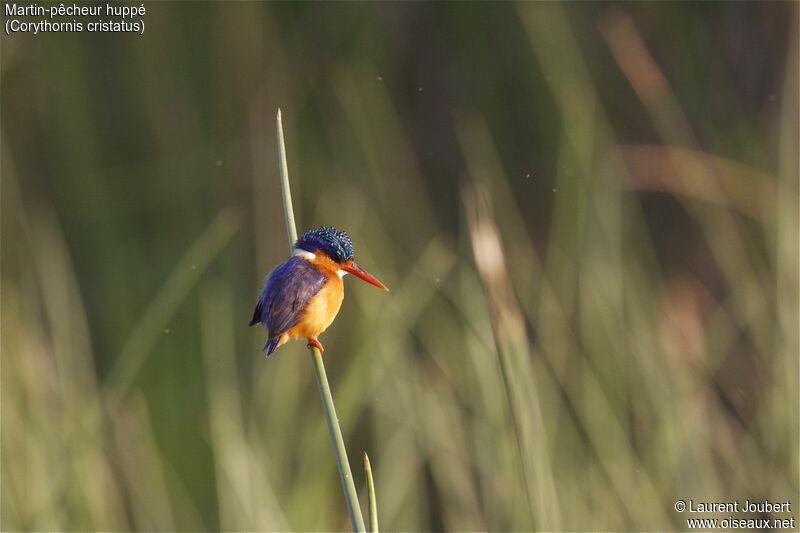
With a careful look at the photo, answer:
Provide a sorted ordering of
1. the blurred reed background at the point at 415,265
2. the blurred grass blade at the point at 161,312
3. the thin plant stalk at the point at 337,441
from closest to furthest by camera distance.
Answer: the thin plant stalk at the point at 337,441 → the blurred grass blade at the point at 161,312 → the blurred reed background at the point at 415,265

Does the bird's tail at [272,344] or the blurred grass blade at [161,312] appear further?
the blurred grass blade at [161,312]

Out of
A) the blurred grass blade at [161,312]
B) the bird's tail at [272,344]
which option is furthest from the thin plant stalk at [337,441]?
the blurred grass blade at [161,312]

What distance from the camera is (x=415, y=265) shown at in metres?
1.31

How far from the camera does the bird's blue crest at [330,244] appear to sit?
770 millimetres

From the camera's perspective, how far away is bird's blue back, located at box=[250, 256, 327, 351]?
75 cm

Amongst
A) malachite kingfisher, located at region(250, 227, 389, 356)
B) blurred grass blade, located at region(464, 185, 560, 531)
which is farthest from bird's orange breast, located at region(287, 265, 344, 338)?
blurred grass blade, located at region(464, 185, 560, 531)

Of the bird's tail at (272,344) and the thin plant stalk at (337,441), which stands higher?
the bird's tail at (272,344)

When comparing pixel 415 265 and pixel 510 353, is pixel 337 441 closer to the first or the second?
pixel 510 353

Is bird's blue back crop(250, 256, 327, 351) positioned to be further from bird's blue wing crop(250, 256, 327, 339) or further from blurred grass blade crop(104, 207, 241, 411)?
blurred grass blade crop(104, 207, 241, 411)

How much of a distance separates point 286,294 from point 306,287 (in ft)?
0.06

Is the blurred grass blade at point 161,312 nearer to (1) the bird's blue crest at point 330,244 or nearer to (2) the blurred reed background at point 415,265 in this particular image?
(2) the blurred reed background at point 415,265

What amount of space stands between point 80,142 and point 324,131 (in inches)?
26.5

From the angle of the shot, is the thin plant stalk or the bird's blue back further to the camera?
the bird's blue back

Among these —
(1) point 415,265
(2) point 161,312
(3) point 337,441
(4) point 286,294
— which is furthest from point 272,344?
(1) point 415,265
